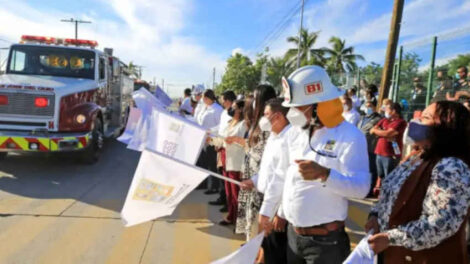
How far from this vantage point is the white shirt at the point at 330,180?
183 cm

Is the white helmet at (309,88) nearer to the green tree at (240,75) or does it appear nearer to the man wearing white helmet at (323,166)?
the man wearing white helmet at (323,166)

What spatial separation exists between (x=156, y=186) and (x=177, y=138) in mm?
598

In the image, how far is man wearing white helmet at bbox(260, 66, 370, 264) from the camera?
6.15 ft

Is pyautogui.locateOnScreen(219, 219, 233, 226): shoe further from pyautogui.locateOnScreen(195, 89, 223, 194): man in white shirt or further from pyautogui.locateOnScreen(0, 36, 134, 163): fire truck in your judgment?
pyautogui.locateOnScreen(0, 36, 134, 163): fire truck

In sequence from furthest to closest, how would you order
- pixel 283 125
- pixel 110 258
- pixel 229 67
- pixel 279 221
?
1. pixel 229 67
2. pixel 110 258
3. pixel 283 125
4. pixel 279 221

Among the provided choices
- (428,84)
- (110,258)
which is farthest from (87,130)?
Answer: (428,84)

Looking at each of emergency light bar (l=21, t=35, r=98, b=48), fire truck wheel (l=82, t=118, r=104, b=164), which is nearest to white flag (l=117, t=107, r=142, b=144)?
fire truck wheel (l=82, t=118, r=104, b=164)

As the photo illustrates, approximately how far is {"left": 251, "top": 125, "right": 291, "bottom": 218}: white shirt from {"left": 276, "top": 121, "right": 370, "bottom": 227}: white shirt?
27cm

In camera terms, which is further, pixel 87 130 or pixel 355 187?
pixel 87 130

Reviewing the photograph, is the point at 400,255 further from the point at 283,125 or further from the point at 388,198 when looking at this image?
the point at 283,125

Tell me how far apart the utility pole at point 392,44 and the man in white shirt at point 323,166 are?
784 cm

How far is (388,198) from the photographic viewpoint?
6.02 ft

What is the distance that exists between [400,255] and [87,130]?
22.6 ft

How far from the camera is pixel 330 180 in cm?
178
